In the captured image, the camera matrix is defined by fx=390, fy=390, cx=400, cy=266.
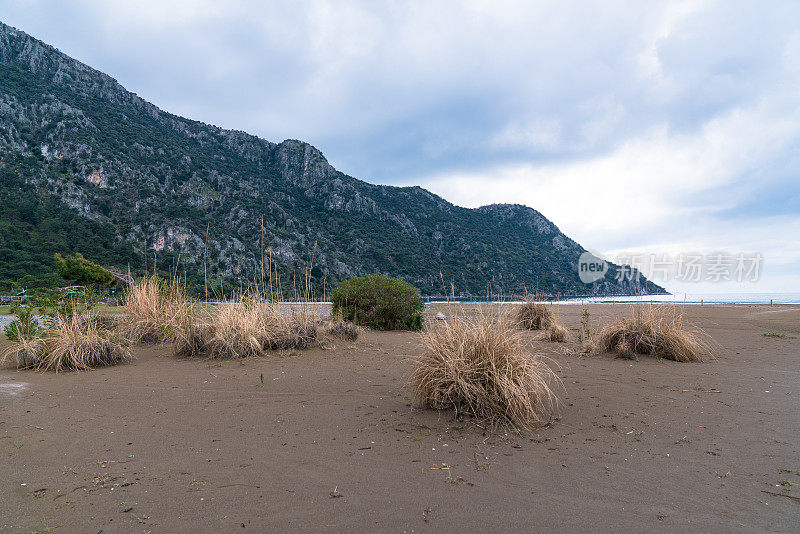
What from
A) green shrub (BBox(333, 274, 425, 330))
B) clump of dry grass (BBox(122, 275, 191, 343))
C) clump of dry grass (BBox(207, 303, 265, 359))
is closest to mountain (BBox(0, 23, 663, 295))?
green shrub (BBox(333, 274, 425, 330))

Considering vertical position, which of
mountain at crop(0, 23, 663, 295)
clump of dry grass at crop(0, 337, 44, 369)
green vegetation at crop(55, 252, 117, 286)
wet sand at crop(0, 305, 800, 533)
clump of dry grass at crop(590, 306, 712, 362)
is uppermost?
Result: mountain at crop(0, 23, 663, 295)

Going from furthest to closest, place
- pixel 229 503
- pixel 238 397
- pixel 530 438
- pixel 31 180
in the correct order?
pixel 31 180, pixel 238 397, pixel 530 438, pixel 229 503

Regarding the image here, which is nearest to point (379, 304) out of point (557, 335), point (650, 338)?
point (557, 335)

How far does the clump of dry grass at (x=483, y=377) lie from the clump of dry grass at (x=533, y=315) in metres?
8.08

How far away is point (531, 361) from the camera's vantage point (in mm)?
4297

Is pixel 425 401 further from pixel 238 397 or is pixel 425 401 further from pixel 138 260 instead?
pixel 138 260

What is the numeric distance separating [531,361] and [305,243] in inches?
2086

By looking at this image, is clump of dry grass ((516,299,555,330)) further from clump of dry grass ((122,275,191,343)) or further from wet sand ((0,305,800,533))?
clump of dry grass ((122,275,191,343))

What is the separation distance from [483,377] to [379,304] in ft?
28.5

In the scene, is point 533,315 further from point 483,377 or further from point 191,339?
point 191,339

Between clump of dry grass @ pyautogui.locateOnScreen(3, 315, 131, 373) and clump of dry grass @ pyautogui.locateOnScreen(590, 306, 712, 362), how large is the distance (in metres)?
9.08

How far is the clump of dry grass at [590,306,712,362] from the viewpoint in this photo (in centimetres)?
716

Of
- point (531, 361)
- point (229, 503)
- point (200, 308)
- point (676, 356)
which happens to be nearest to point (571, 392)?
point (531, 361)

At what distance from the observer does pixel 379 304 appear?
Result: 12.6m
